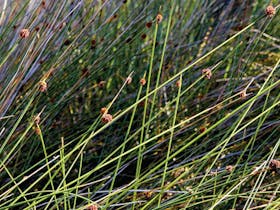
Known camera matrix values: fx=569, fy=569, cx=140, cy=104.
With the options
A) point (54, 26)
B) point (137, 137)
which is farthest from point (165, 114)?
point (54, 26)

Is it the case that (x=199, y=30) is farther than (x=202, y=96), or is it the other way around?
(x=199, y=30)

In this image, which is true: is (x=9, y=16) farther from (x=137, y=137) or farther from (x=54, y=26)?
(x=137, y=137)

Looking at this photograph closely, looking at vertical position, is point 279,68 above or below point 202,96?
above

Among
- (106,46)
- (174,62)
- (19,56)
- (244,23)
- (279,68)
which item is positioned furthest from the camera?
(244,23)

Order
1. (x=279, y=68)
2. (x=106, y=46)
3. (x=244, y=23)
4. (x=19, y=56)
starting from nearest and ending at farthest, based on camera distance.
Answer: (x=19, y=56) < (x=279, y=68) < (x=106, y=46) < (x=244, y=23)

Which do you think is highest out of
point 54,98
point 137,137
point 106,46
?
point 106,46

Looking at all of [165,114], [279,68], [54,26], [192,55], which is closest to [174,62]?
[192,55]

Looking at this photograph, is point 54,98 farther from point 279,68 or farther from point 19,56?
point 279,68
